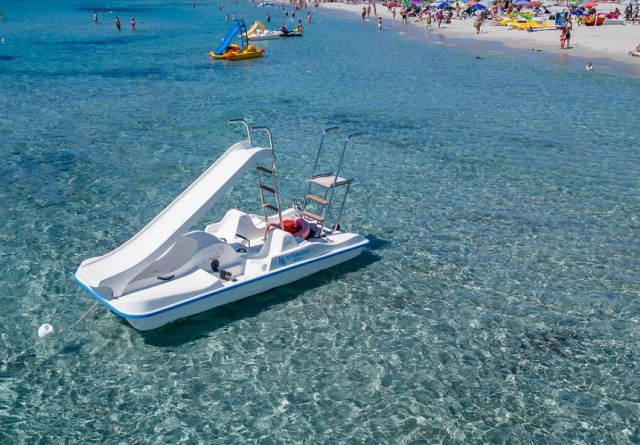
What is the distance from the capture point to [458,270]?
14000 mm

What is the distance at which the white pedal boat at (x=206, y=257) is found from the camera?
432 inches

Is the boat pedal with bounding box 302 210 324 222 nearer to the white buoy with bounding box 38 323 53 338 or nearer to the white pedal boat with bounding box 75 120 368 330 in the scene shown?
the white pedal boat with bounding box 75 120 368 330

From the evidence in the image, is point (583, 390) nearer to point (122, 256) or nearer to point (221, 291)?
point (221, 291)

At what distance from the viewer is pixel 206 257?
1220 centimetres

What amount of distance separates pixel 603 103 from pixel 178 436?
30272 millimetres

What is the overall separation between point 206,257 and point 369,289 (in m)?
3.68

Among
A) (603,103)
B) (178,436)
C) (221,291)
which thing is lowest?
(178,436)

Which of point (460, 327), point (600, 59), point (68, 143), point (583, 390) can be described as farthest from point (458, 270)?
point (600, 59)

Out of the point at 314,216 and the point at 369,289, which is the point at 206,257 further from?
the point at 369,289

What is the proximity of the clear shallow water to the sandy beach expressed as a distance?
765 inches

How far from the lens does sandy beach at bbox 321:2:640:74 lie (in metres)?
48.6

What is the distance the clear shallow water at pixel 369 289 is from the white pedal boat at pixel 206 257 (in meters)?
0.52

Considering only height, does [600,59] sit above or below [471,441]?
above

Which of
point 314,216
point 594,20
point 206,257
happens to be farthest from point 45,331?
point 594,20
